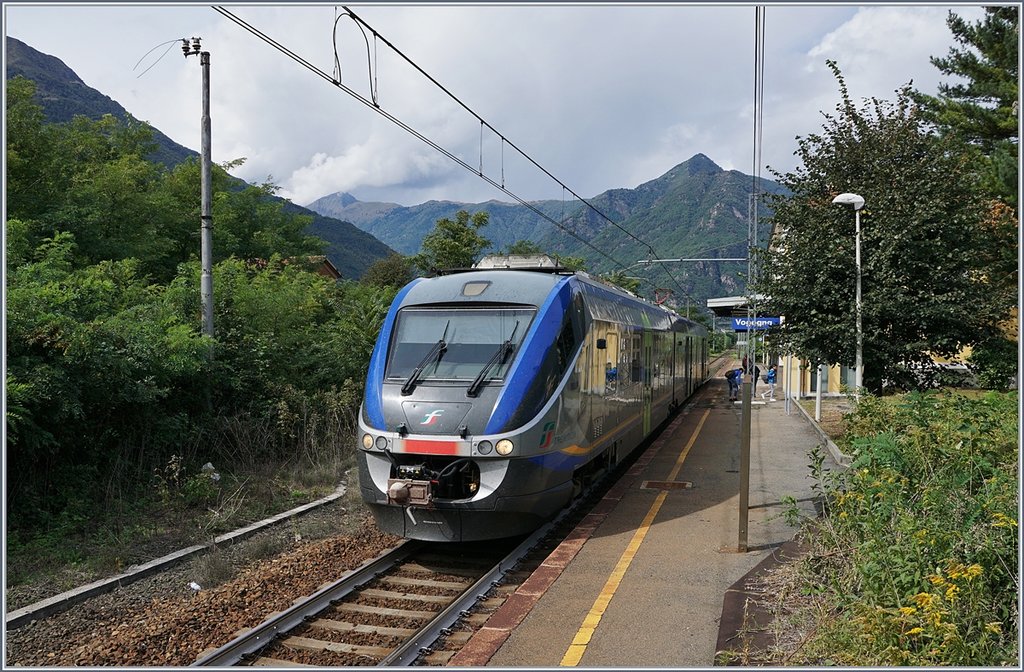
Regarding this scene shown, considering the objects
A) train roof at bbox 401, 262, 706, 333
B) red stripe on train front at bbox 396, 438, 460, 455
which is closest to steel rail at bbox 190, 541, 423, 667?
red stripe on train front at bbox 396, 438, 460, 455

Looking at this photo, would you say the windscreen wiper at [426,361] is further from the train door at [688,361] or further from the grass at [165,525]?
the train door at [688,361]

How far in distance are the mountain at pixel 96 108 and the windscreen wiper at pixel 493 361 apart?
81.2 m

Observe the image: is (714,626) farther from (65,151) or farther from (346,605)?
(65,151)

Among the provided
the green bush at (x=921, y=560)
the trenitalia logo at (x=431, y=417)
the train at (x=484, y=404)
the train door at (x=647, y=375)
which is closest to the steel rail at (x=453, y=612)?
the train at (x=484, y=404)

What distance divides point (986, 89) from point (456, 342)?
17878 mm

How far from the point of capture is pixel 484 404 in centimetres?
A: 752

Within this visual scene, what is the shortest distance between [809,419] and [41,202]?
17.4 meters

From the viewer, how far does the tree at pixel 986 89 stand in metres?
18.6

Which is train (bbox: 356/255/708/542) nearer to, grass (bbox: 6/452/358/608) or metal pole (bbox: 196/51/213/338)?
grass (bbox: 6/452/358/608)

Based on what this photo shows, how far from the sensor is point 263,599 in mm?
6570

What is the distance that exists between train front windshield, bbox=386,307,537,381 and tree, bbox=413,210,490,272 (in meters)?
20.5

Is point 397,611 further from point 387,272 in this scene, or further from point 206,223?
point 387,272

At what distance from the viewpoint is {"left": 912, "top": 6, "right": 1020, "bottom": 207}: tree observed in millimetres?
18553

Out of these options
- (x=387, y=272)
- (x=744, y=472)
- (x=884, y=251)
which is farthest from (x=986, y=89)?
(x=387, y=272)
